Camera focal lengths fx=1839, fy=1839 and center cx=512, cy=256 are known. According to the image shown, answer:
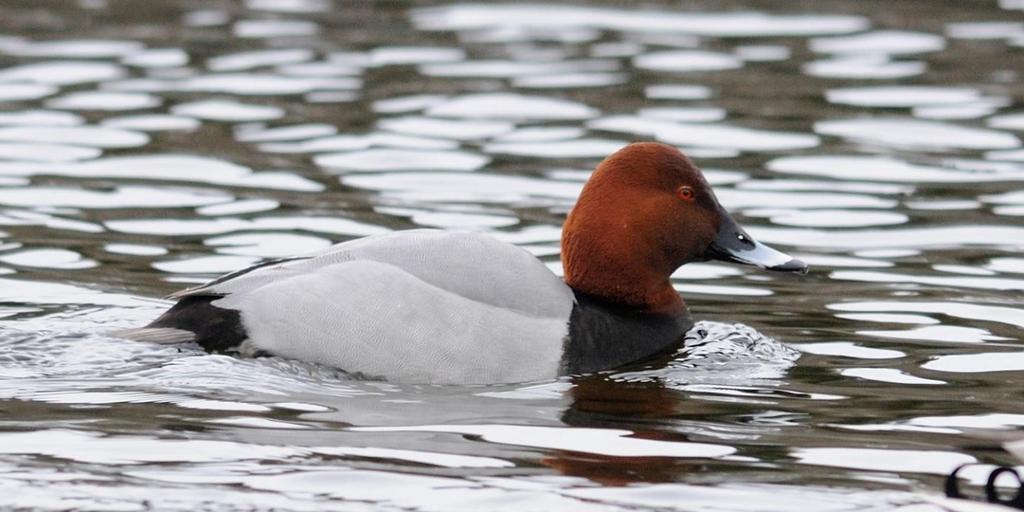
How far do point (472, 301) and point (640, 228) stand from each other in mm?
913

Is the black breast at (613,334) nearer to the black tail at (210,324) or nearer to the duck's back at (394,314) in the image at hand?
the duck's back at (394,314)

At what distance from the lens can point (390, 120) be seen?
1194 centimetres

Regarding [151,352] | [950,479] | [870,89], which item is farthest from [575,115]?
[950,479]

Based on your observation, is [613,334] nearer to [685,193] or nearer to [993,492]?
[685,193]

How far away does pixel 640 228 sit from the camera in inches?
283

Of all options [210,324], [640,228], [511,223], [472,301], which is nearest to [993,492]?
[472,301]

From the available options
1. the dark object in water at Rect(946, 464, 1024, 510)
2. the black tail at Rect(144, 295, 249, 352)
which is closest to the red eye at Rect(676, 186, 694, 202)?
the black tail at Rect(144, 295, 249, 352)

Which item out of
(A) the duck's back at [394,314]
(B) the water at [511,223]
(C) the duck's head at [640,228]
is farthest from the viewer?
(C) the duck's head at [640,228]

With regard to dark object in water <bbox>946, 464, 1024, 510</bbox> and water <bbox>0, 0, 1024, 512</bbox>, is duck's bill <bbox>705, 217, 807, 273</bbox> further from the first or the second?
dark object in water <bbox>946, 464, 1024, 510</bbox>

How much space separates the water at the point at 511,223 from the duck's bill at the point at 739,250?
0.94 feet

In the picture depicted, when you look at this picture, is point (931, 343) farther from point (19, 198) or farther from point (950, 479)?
point (19, 198)

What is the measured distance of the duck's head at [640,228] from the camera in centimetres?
717

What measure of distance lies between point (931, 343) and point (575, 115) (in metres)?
5.04

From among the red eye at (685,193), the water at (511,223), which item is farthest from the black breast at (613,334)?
the red eye at (685,193)
